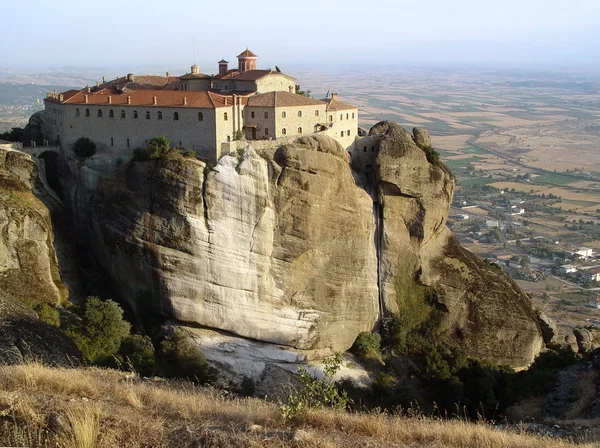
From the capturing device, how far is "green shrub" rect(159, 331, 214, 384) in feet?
107

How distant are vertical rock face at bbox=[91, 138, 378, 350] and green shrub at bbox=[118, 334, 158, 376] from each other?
2743mm

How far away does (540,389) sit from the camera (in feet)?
91.8

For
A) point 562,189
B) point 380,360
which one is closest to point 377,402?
point 380,360

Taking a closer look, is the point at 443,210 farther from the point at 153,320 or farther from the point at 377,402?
the point at 153,320

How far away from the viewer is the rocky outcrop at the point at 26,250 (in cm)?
3409

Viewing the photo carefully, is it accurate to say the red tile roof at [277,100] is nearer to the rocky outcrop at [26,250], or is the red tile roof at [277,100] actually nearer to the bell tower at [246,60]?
the bell tower at [246,60]

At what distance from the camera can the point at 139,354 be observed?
3119cm

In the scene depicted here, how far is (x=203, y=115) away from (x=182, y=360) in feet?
42.9

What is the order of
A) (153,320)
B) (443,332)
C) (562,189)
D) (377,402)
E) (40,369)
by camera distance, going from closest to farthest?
(40,369), (377,402), (153,320), (443,332), (562,189)

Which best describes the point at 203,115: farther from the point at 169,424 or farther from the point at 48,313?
the point at 169,424

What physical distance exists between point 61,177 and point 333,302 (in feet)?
60.4

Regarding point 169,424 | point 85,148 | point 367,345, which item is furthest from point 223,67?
point 169,424

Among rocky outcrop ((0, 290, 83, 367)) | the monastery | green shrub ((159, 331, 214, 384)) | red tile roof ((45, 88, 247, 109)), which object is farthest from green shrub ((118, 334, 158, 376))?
red tile roof ((45, 88, 247, 109))

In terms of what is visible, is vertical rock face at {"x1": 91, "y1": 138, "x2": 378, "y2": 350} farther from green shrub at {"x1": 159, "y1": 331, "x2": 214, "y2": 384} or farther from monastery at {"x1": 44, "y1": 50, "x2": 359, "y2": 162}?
monastery at {"x1": 44, "y1": 50, "x2": 359, "y2": 162}
